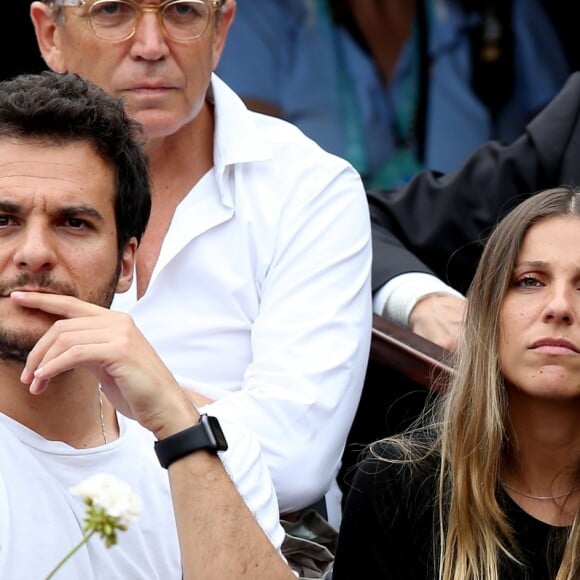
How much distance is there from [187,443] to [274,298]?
0.96m

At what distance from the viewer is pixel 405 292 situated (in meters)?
4.09

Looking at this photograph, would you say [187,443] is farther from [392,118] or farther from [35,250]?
[392,118]

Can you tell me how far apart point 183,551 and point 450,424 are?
82 cm

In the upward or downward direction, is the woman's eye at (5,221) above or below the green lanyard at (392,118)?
below

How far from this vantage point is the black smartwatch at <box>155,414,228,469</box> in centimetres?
274

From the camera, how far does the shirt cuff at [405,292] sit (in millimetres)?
4074

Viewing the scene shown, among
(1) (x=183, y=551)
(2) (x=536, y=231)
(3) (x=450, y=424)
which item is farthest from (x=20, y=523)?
(2) (x=536, y=231)

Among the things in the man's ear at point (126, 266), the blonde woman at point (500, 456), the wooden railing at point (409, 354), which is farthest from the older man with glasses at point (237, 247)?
the man's ear at point (126, 266)

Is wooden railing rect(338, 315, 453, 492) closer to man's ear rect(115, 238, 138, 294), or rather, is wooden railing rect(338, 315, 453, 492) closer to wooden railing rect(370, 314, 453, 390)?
wooden railing rect(370, 314, 453, 390)

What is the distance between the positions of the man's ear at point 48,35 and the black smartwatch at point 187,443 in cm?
152

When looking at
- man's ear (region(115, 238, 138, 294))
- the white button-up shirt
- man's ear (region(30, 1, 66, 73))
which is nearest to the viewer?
man's ear (region(115, 238, 138, 294))

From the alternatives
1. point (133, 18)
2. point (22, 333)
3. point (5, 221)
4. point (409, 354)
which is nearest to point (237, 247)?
point (409, 354)

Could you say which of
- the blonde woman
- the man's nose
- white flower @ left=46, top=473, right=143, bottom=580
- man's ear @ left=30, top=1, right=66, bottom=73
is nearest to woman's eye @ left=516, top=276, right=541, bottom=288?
the blonde woman

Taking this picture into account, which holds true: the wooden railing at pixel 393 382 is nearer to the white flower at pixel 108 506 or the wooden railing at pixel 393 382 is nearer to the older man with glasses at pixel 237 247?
the older man with glasses at pixel 237 247
